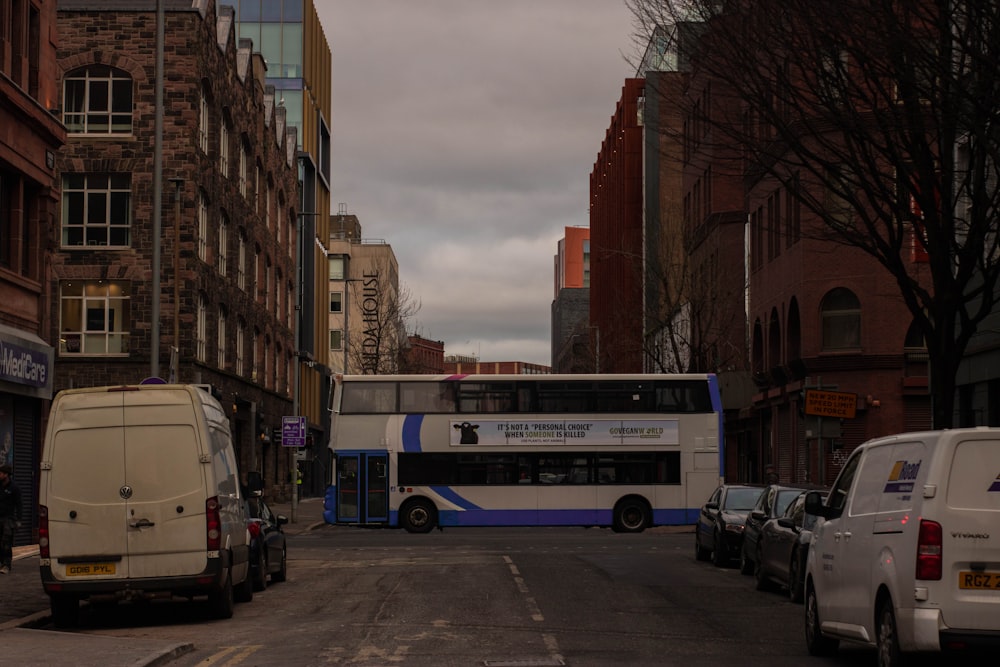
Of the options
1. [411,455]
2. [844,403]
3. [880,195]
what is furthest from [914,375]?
[880,195]

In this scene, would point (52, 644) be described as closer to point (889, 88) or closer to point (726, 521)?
point (889, 88)

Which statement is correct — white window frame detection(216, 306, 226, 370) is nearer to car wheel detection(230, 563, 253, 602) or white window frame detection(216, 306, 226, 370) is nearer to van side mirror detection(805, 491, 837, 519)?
car wheel detection(230, 563, 253, 602)

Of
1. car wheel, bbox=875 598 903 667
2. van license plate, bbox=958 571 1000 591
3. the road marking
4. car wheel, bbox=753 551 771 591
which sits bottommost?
the road marking

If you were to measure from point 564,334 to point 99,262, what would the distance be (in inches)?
5409

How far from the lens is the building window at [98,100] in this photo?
47.7m

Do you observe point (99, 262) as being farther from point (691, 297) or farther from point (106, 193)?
point (691, 297)

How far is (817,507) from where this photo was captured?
520 inches

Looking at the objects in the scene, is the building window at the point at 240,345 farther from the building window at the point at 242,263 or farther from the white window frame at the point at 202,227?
the white window frame at the point at 202,227

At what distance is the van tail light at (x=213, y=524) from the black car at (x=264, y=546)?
346 cm

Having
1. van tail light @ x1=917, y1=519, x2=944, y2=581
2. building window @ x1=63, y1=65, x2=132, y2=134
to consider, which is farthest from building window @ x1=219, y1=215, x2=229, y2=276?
van tail light @ x1=917, y1=519, x2=944, y2=581

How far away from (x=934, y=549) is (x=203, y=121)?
144ft

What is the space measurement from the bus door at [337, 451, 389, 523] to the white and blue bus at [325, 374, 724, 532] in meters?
0.03

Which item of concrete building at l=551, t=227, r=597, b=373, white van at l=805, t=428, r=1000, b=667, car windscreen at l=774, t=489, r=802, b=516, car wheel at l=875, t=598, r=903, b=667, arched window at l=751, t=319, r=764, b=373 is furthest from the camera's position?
concrete building at l=551, t=227, r=597, b=373

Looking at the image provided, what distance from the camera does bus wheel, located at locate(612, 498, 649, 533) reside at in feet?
131
